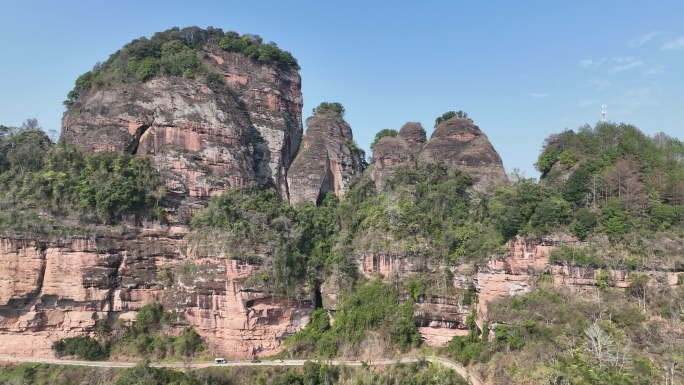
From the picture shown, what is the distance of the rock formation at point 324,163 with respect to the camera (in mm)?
47188

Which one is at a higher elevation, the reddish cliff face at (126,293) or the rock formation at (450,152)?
the rock formation at (450,152)

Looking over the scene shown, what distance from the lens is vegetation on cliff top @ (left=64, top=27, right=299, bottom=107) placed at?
4138cm

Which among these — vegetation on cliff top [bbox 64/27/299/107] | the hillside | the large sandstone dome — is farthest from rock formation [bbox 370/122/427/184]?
vegetation on cliff top [bbox 64/27/299/107]

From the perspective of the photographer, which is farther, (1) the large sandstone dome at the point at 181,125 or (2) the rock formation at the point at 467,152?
(2) the rock formation at the point at 467,152

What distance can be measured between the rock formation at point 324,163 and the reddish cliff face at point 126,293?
14.3 meters

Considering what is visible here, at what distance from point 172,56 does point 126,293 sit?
22.9 metres

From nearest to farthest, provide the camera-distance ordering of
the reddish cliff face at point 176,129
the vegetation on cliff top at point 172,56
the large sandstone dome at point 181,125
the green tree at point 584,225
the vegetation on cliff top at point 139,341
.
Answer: the green tree at point 584,225 → the vegetation on cliff top at point 139,341 → the reddish cliff face at point 176,129 → the large sandstone dome at point 181,125 → the vegetation on cliff top at point 172,56

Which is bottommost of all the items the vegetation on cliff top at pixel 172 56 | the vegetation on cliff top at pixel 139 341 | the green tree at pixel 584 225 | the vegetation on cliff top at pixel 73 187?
the vegetation on cliff top at pixel 139 341

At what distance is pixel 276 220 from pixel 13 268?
19329 millimetres

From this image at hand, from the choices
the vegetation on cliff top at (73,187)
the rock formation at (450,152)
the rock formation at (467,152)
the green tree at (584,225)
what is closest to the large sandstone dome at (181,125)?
the vegetation on cliff top at (73,187)

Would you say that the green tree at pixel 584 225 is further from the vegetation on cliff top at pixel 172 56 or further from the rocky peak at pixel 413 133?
the vegetation on cliff top at pixel 172 56

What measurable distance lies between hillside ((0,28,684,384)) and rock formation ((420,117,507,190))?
1.10 ft

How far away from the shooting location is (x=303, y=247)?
38750 millimetres

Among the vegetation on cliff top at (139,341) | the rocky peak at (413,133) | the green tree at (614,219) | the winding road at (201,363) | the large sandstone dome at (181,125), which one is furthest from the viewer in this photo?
the rocky peak at (413,133)
